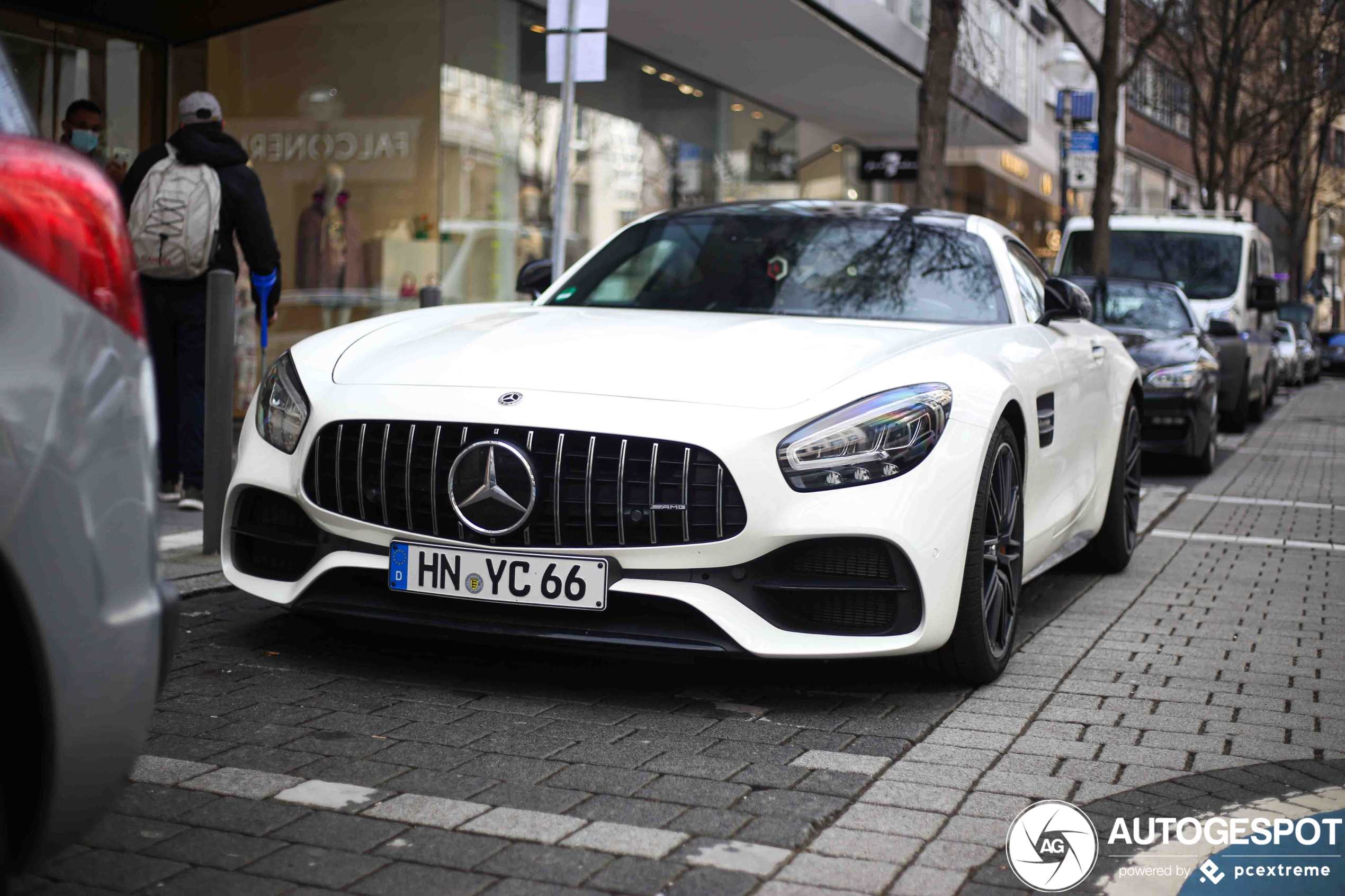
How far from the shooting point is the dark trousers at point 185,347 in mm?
7363

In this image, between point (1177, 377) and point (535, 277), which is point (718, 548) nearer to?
point (535, 277)

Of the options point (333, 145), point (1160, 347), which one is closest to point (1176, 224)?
point (1160, 347)

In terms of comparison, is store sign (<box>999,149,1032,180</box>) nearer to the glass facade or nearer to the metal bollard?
the glass facade

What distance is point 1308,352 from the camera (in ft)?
125

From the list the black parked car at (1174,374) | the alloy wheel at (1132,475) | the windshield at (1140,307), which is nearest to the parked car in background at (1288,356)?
the windshield at (1140,307)

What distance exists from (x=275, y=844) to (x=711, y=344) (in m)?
2.08

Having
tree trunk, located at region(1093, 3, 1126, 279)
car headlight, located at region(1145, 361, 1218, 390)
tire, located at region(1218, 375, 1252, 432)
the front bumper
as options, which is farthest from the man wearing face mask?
tire, located at region(1218, 375, 1252, 432)

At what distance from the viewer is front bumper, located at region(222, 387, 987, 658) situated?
3.97 m

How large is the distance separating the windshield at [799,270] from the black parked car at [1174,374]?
20.1ft

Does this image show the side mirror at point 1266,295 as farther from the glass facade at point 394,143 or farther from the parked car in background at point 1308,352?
the parked car in background at point 1308,352

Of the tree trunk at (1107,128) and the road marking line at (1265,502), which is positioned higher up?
the tree trunk at (1107,128)

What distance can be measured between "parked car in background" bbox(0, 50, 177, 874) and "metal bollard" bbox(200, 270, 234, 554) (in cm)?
389

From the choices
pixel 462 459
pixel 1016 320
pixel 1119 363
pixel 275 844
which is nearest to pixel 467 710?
pixel 462 459

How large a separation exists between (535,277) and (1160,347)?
25.2ft
